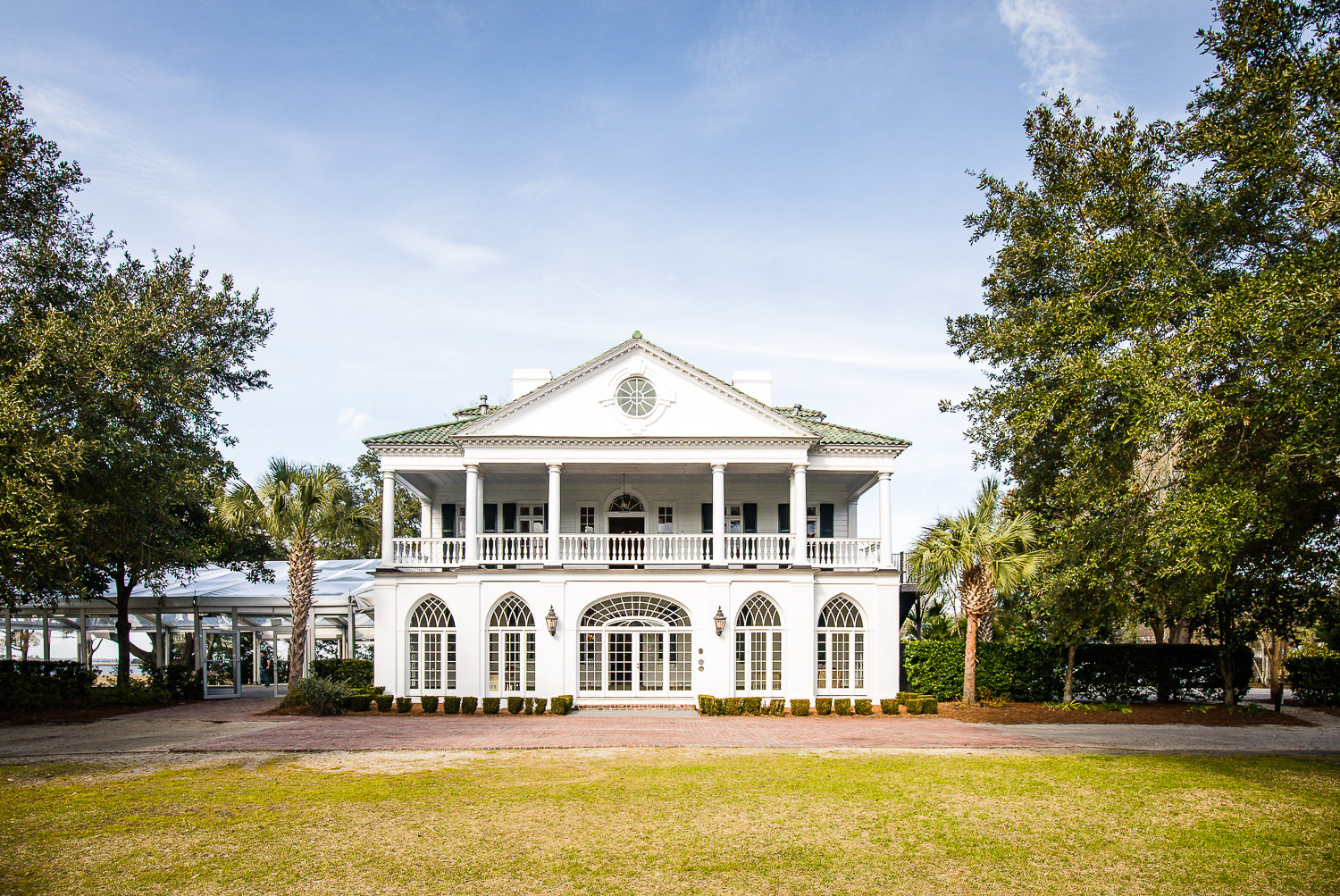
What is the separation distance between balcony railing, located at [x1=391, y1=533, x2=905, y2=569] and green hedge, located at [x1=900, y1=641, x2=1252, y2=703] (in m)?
2.98

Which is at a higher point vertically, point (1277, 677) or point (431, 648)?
point (431, 648)

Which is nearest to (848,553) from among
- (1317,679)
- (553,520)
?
(553,520)

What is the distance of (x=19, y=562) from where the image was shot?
16.4 metres

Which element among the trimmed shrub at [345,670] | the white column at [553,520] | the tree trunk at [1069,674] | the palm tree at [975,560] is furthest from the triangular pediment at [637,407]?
the tree trunk at [1069,674]

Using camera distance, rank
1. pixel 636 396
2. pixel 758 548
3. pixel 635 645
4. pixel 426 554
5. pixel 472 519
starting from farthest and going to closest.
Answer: pixel 758 548, pixel 426 554, pixel 636 396, pixel 472 519, pixel 635 645

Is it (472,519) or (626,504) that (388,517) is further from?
(626,504)

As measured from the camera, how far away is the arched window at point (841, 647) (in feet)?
83.2

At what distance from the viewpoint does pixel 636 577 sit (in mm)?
24797

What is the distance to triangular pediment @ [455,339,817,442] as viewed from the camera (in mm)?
25266

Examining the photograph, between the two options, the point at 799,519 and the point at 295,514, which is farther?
the point at 799,519

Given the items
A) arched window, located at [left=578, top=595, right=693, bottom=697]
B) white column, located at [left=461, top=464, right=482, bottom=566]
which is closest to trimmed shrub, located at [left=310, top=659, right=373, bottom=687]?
white column, located at [left=461, top=464, right=482, bottom=566]

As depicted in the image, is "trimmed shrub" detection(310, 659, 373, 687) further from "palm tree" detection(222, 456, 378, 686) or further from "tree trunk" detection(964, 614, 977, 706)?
"tree trunk" detection(964, 614, 977, 706)

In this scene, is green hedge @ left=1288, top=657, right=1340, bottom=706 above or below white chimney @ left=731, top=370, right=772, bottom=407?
below

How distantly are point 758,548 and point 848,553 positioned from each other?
2.59 m
